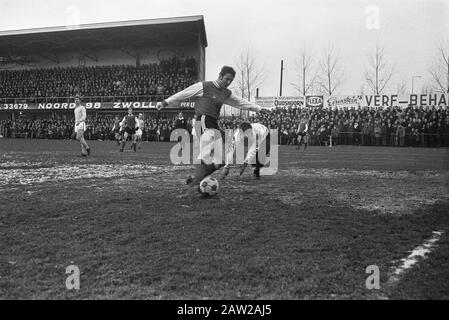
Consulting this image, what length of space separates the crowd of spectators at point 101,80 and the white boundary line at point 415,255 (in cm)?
3536

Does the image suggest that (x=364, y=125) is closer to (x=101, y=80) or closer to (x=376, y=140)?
(x=376, y=140)

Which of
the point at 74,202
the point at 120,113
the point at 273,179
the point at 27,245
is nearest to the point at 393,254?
the point at 27,245

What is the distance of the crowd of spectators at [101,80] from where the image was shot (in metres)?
39.7

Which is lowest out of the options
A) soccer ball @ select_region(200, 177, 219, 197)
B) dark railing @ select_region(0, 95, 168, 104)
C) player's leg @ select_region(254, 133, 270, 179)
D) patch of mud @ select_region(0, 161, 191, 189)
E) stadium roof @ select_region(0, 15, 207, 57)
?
patch of mud @ select_region(0, 161, 191, 189)

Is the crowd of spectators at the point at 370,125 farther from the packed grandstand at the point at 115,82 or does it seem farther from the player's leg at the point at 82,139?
the player's leg at the point at 82,139

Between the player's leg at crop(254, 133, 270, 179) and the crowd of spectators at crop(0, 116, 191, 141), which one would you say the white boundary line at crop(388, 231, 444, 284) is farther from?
the crowd of spectators at crop(0, 116, 191, 141)

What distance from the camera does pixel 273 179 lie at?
9.12 metres

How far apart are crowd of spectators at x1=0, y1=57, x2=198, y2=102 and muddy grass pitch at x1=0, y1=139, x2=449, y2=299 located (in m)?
32.9

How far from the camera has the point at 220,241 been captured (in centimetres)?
414

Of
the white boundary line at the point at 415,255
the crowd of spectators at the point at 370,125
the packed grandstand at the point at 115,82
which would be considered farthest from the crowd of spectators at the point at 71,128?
the white boundary line at the point at 415,255

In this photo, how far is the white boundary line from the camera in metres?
3.24

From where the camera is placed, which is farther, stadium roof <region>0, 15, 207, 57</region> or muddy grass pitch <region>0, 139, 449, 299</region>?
stadium roof <region>0, 15, 207, 57</region>

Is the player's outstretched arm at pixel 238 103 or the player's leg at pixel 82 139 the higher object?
the player's outstretched arm at pixel 238 103

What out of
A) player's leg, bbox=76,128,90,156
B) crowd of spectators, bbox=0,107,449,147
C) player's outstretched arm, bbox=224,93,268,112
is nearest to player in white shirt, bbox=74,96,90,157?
player's leg, bbox=76,128,90,156
